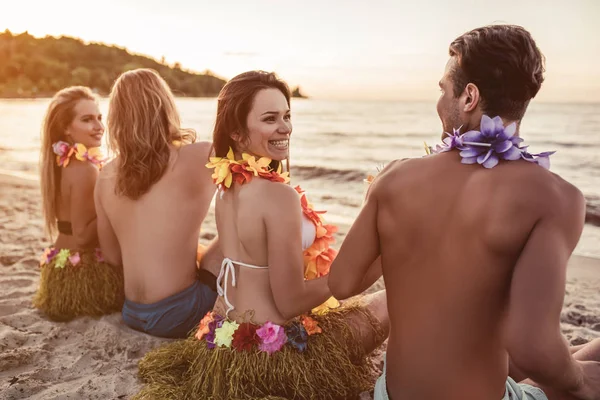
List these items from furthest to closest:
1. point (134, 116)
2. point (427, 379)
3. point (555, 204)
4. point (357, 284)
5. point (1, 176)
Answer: point (1, 176) < point (134, 116) < point (357, 284) < point (427, 379) < point (555, 204)

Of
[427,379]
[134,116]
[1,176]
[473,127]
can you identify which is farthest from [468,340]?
[1,176]

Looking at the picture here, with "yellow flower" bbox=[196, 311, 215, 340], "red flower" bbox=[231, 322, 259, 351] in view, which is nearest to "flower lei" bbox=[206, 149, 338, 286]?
"red flower" bbox=[231, 322, 259, 351]

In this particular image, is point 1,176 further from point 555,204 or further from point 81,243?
point 555,204

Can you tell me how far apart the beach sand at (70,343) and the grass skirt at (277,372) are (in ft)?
1.41

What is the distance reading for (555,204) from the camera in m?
1.60

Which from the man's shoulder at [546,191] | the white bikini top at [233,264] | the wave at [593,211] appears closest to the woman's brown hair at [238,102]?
the white bikini top at [233,264]

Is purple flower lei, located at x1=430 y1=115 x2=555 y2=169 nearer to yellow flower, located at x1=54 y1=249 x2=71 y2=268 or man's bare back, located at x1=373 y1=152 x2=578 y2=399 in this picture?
man's bare back, located at x1=373 y1=152 x2=578 y2=399

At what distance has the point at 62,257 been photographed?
420cm

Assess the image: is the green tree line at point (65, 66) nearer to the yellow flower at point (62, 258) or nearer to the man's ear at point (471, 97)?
the yellow flower at point (62, 258)

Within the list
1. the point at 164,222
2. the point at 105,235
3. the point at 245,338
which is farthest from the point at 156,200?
the point at 245,338

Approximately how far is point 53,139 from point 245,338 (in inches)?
102

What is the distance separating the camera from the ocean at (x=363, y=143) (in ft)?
36.6

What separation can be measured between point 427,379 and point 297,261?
91 cm

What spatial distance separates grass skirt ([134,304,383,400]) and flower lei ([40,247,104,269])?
1487 millimetres
